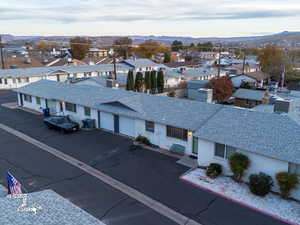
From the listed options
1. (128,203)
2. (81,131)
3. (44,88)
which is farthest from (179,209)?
(44,88)

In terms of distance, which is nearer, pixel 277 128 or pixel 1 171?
pixel 277 128

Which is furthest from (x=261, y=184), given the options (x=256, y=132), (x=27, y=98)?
(x=27, y=98)

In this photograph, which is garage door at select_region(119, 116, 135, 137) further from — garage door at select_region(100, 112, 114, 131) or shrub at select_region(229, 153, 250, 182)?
shrub at select_region(229, 153, 250, 182)

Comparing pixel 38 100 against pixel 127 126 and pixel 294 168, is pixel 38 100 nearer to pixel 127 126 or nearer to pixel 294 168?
pixel 127 126

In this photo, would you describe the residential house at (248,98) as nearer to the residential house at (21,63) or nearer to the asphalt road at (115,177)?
the asphalt road at (115,177)

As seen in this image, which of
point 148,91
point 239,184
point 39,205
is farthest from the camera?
point 148,91

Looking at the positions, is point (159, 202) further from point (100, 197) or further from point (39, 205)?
point (39, 205)

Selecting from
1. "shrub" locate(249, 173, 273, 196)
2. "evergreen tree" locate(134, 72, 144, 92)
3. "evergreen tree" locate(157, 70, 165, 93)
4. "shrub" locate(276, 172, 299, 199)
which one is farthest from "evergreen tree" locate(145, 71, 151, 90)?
"shrub" locate(276, 172, 299, 199)

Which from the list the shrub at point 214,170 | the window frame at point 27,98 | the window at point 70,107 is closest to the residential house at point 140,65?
the window frame at point 27,98
